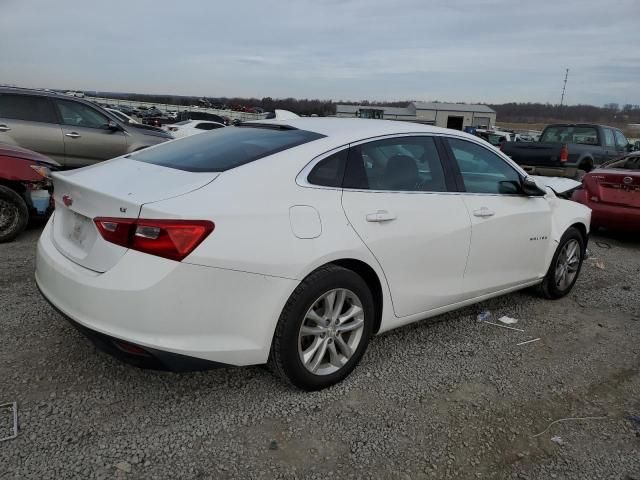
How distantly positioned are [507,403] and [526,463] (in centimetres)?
53

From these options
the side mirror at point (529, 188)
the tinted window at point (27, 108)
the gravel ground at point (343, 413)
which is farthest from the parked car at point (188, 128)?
the side mirror at point (529, 188)

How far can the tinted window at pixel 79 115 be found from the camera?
841 cm

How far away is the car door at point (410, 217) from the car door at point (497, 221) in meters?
0.15

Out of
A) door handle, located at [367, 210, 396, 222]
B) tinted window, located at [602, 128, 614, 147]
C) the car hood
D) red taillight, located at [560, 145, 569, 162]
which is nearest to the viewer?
door handle, located at [367, 210, 396, 222]

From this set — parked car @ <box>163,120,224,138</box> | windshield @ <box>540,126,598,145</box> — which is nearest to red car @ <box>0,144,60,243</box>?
→ parked car @ <box>163,120,224,138</box>

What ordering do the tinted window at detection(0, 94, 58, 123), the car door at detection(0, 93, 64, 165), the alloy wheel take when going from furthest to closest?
the tinted window at detection(0, 94, 58, 123) → the car door at detection(0, 93, 64, 165) → the alloy wheel

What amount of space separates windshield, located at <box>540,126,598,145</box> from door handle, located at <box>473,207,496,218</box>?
1042 centimetres

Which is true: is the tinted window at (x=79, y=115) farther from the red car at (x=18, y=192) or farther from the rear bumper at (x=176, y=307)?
the rear bumper at (x=176, y=307)

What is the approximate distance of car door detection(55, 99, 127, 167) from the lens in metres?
8.40

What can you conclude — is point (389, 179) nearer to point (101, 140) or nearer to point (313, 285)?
point (313, 285)

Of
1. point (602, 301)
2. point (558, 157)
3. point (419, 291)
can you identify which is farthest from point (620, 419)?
point (558, 157)

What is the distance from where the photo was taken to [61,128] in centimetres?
832

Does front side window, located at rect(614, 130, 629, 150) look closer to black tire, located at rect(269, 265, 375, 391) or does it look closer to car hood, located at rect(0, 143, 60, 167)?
black tire, located at rect(269, 265, 375, 391)

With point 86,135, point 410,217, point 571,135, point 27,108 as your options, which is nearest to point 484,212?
point 410,217
